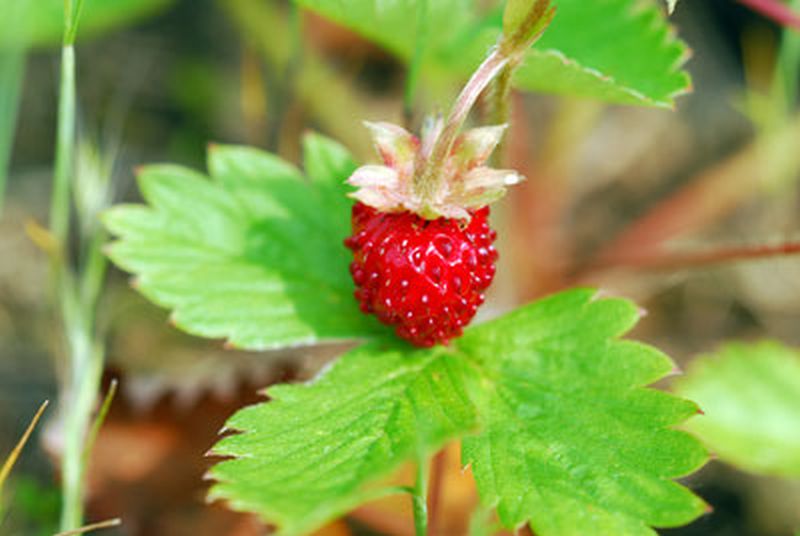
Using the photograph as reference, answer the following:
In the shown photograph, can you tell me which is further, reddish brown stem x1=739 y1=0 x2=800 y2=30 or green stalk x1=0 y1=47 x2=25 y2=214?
green stalk x1=0 y1=47 x2=25 y2=214

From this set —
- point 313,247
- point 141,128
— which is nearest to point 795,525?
point 313,247

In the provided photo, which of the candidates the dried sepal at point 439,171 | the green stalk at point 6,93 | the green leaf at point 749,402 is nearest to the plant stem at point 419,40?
the dried sepal at point 439,171

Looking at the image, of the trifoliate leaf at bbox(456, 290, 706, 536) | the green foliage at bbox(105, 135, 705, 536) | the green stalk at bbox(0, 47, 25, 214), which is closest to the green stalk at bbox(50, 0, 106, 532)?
the green foliage at bbox(105, 135, 705, 536)

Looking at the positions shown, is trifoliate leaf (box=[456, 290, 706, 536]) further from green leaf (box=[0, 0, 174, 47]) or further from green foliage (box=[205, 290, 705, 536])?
green leaf (box=[0, 0, 174, 47])

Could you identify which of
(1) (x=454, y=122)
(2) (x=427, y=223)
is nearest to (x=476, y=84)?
(1) (x=454, y=122)

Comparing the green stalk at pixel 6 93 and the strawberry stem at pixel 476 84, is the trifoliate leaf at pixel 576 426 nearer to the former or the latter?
the strawberry stem at pixel 476 84

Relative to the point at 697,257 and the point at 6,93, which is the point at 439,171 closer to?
the point at 697,257

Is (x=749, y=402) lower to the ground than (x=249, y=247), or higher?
lower
